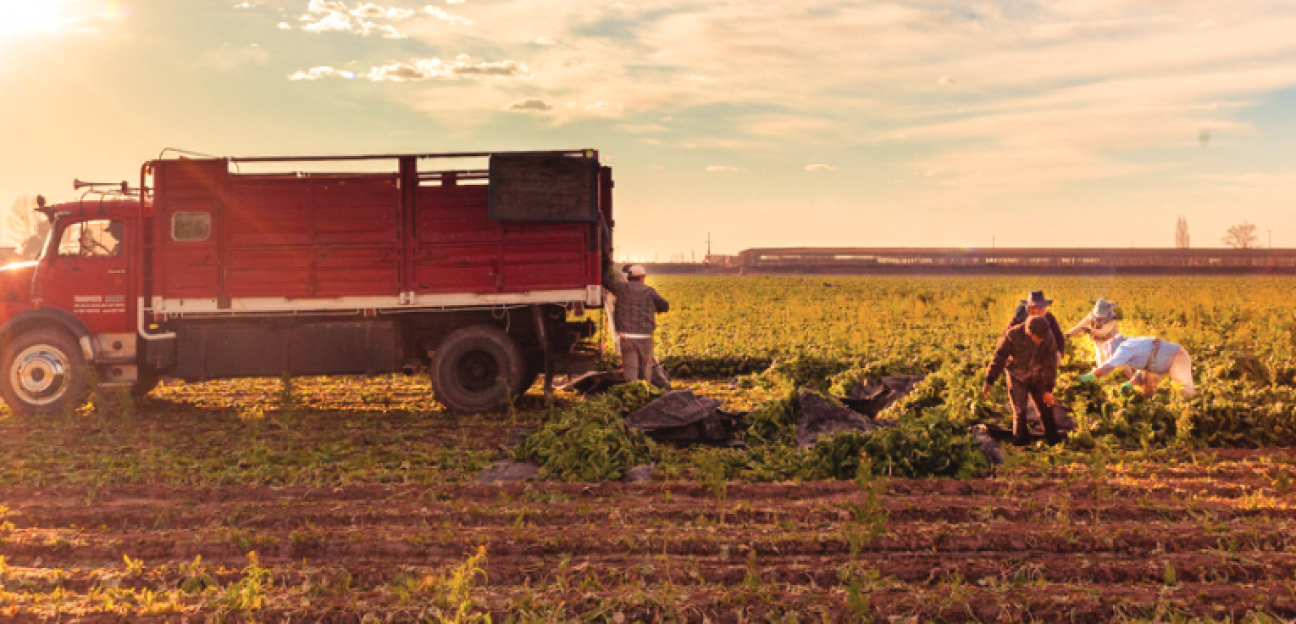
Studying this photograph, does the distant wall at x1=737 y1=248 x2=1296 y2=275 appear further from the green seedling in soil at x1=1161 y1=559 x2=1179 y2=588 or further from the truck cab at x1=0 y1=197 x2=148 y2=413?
the green seedling in soil at x1=1161 y1=559 x2=1179 y2=588

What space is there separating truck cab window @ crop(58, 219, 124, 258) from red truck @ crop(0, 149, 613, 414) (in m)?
0.02

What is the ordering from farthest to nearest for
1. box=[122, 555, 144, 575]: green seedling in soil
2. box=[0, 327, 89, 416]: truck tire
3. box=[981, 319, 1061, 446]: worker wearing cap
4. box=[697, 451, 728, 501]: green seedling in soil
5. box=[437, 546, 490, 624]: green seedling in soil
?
box=[0, 327, 89, 416]: truck tire → box=[981, 319, 1061, 446]: worker wearing cap → box=[697, 451, 728, 501]: green seedling in soil → box=[122, 555, 144, 575]: green seedling in soil → box=[437, 546, 490, 624]: green seedling in soil

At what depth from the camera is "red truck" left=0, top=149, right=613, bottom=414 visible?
1195 cm

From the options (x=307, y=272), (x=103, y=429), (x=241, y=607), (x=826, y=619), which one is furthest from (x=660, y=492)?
(x=103, y=429)

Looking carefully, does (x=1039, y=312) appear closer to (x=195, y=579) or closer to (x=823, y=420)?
(x=823, y=420)

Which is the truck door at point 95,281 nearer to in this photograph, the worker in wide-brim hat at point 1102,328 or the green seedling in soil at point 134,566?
the green seedling in soil at point 134,566

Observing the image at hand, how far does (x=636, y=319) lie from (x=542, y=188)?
2.20 metres

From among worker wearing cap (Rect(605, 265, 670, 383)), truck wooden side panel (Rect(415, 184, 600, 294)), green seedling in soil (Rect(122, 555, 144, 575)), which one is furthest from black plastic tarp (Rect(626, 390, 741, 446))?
green seedling in soil (Rect(122, 555, 144, 575))

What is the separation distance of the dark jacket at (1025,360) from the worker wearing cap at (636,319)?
4384 mm

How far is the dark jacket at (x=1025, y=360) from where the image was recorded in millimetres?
9594

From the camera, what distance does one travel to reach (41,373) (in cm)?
1251

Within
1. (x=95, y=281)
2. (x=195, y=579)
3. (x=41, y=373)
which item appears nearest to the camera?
(x=195, y=579)

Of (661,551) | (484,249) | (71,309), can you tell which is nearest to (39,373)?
(71,309)

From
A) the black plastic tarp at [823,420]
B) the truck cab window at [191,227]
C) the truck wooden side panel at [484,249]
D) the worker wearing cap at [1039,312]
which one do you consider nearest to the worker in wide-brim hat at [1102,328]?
the worker wearing cap at [1039,312]
